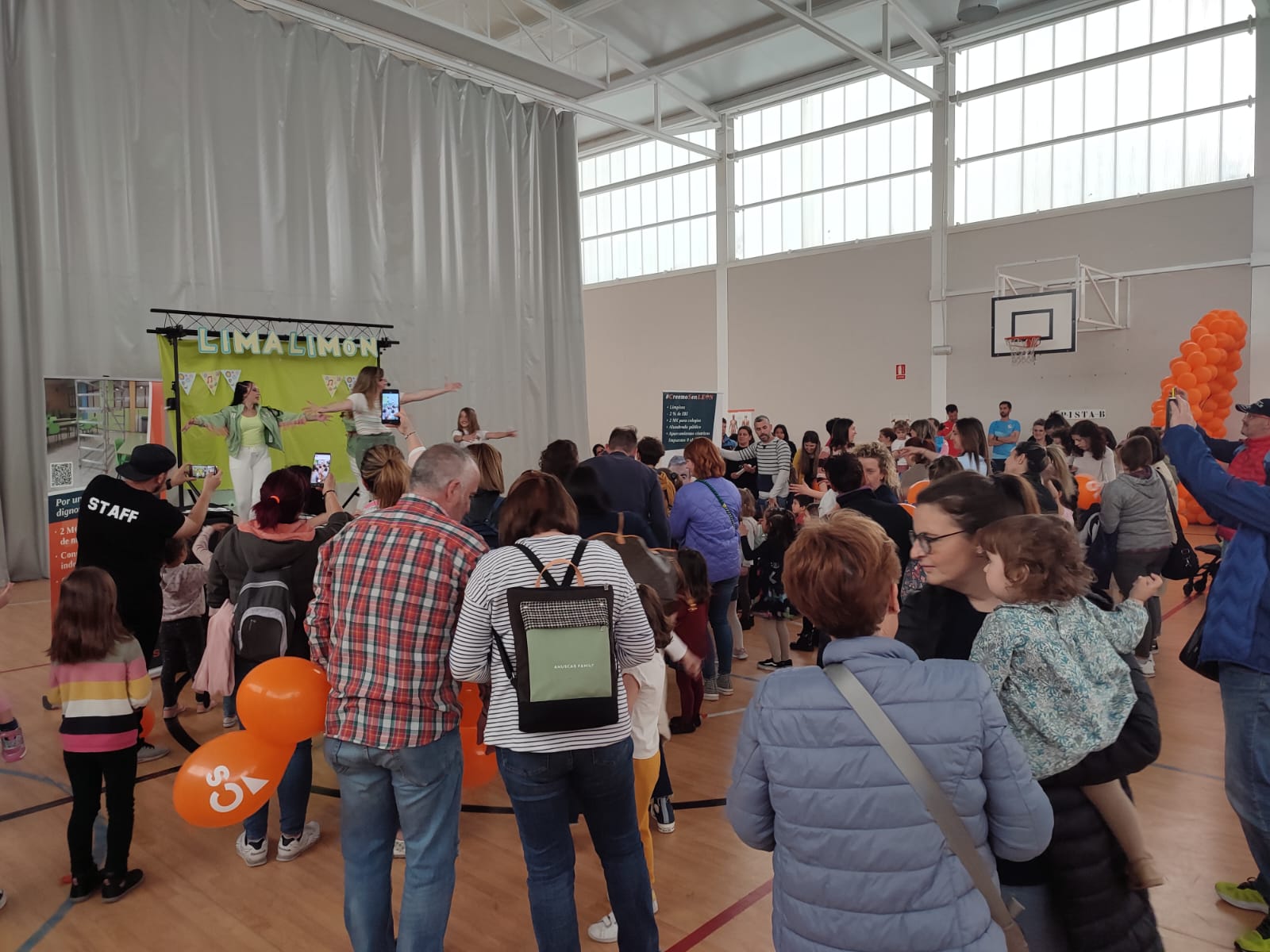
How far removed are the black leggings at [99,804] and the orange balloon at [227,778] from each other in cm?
52

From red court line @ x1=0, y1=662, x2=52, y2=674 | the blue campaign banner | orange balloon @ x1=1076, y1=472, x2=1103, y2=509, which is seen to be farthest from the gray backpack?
the blue campaign banner

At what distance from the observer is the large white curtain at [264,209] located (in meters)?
8.61

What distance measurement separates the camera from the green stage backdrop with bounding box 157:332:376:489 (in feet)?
27.1

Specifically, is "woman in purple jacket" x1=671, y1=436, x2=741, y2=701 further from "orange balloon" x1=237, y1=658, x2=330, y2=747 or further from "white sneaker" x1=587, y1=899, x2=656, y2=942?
"orange balloon" x1=237, y1=658, x2=330, y2=747

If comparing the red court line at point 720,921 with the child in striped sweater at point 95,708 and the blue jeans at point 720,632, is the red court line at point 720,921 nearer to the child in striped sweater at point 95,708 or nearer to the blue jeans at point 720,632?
the blue jeans at point 720,632

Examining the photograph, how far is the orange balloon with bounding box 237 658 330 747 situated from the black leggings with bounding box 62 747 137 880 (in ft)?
2.53

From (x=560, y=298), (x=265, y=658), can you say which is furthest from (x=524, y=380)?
(x=265, y=658)

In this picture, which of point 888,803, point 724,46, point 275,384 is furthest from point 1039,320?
point 888,803

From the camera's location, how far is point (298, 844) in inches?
128

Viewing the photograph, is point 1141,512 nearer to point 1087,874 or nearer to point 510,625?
point 1087,874

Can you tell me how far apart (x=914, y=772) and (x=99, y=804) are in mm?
2830

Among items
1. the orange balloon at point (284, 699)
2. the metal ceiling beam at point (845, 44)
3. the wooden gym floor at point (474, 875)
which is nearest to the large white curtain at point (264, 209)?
the metal ceiling beam at point (845, 44)

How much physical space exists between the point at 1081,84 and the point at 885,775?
1435cm

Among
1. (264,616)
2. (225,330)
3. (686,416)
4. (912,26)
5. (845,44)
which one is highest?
(912,26)
